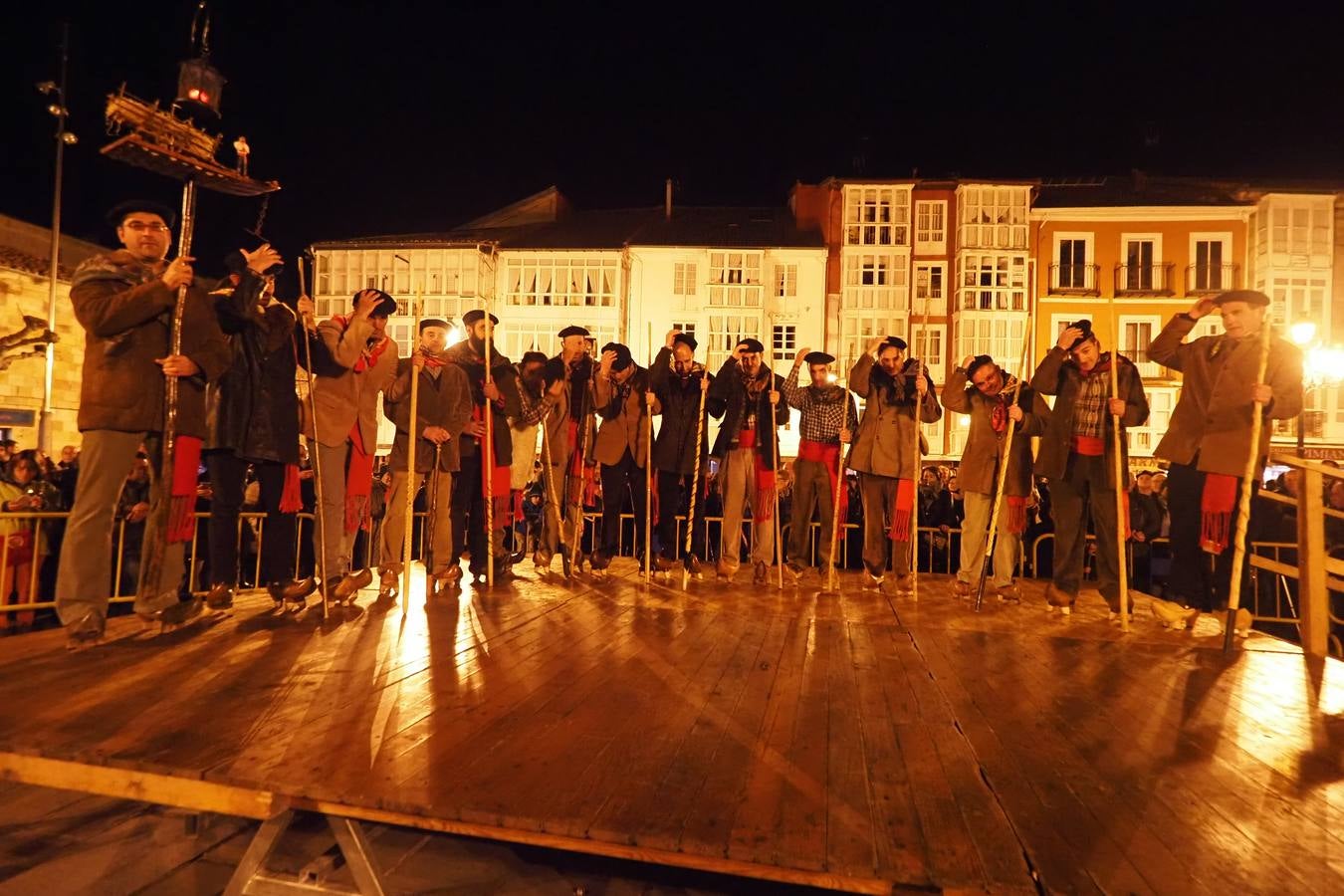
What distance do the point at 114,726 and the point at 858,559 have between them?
24.9ft

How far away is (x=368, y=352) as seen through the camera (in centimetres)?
524

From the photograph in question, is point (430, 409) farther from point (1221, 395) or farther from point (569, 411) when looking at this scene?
point (1221, 395)

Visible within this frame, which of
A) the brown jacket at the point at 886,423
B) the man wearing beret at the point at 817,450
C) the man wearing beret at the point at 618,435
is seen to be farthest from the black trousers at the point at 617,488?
the brown jacket at the point at 886,423

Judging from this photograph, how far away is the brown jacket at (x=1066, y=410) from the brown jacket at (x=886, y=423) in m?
0.97

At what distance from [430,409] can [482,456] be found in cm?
56

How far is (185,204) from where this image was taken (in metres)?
3.99

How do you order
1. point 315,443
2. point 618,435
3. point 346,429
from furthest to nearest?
point 618,435, point 346,429, point 315,443

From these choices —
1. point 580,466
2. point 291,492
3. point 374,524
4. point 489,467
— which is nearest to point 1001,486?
point 580,466

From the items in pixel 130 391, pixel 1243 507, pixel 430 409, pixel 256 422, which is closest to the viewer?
pixel 130 391

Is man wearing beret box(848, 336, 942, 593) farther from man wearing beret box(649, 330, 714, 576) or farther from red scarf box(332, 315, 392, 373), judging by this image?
red scarf box(332, 315, 392, 373)

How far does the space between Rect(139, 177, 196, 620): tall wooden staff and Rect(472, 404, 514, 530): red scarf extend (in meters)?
2.23

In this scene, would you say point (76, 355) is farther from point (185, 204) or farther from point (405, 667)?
point (405, 667)

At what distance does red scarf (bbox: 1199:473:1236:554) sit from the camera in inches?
183

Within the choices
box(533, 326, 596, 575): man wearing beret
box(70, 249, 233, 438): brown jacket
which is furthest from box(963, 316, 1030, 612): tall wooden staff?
box(70, 249, 233, 438): brown jacket
